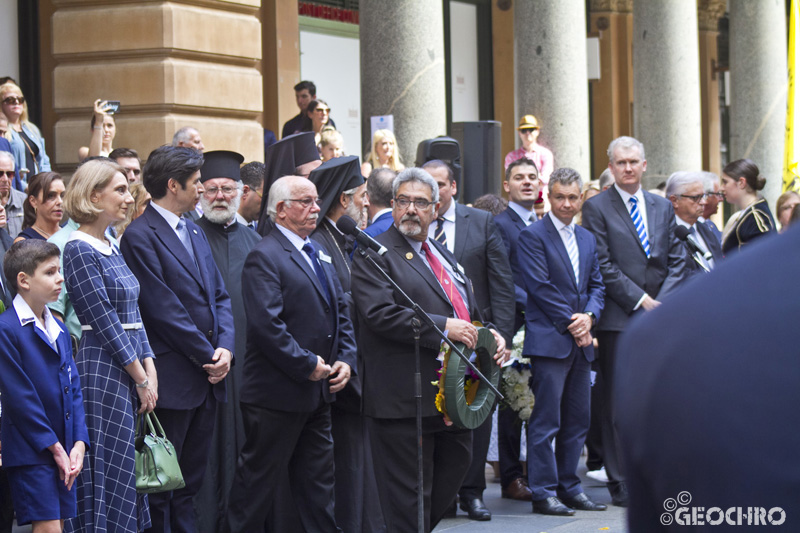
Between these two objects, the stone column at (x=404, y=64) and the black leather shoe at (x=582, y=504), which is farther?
the stone column at (x=404, y=64)

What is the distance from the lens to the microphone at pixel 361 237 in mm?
5660

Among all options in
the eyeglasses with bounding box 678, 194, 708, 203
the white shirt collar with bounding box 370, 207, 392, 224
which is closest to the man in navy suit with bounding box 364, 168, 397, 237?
the white shirt collar with bounding box 370, 207, 392, 224

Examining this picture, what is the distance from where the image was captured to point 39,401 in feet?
16.0

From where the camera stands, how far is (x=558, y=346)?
24.6 feet

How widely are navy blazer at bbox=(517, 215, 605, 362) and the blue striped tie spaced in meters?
0.39

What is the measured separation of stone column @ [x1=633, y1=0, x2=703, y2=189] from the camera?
16.7m

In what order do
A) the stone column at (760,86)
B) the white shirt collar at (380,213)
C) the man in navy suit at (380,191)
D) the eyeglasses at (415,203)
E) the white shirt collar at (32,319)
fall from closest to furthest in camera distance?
the white shirt collar at (32,319)
the eyeglasses at (415,203)
the white shirt collar at (380,213)
the man in navy suit at (380,191)
the stone column at (760,86)

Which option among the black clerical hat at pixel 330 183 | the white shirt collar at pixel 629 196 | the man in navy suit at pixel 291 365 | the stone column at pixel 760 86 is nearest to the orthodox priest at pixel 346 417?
the black clerical hat at pixel 330 183

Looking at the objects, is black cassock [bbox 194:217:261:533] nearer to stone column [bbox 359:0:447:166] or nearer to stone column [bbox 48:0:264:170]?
stone column [bbox 48:0:264:170]

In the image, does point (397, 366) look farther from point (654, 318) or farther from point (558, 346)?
point (654, 318)

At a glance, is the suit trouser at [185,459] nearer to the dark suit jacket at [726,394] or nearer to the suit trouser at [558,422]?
the suit trouser at [558,422]

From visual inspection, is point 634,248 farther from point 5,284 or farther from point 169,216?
point 5,284

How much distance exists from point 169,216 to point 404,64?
5486 millimetres

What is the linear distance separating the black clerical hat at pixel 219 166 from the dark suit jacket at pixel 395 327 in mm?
1046
